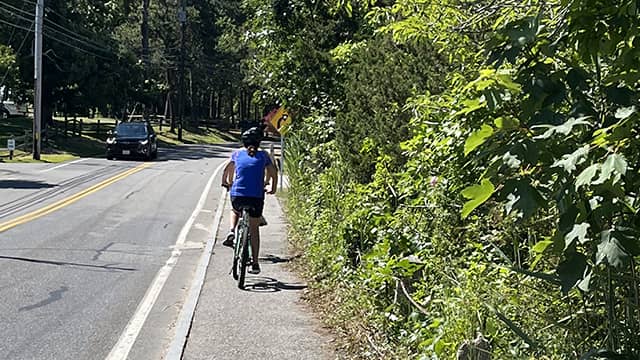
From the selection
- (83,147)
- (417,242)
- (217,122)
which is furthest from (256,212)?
(217,122)

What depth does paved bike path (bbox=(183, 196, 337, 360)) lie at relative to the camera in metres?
7.18

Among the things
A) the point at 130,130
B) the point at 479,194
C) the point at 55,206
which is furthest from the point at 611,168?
the point at 130,130

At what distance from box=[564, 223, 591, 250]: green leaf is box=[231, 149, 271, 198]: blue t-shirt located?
772 centimetres

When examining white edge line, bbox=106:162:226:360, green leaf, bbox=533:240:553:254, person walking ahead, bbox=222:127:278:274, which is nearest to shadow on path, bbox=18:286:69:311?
white edge line, bbox=106:162:226:360

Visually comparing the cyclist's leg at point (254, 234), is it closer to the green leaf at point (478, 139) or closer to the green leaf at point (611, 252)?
the green leaf at point (478, 139)

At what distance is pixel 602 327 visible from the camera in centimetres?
403

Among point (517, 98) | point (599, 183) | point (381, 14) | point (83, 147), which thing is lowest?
point (83, 147)

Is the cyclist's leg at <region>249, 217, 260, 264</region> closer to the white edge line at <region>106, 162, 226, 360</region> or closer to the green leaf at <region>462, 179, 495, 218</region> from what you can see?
the white edge line at <region>106, 162, 226, 360</region>

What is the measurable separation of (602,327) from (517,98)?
53.5 inches

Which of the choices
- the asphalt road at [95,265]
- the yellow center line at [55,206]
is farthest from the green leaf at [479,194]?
the yellow center line at [55,206]

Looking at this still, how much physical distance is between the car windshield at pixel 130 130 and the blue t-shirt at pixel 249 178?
114ft

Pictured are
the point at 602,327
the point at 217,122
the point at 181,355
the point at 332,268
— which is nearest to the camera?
the point at 602,327

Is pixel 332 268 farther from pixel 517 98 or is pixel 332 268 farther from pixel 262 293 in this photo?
pixel 517 98

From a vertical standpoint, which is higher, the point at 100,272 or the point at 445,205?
the point at 445,205
